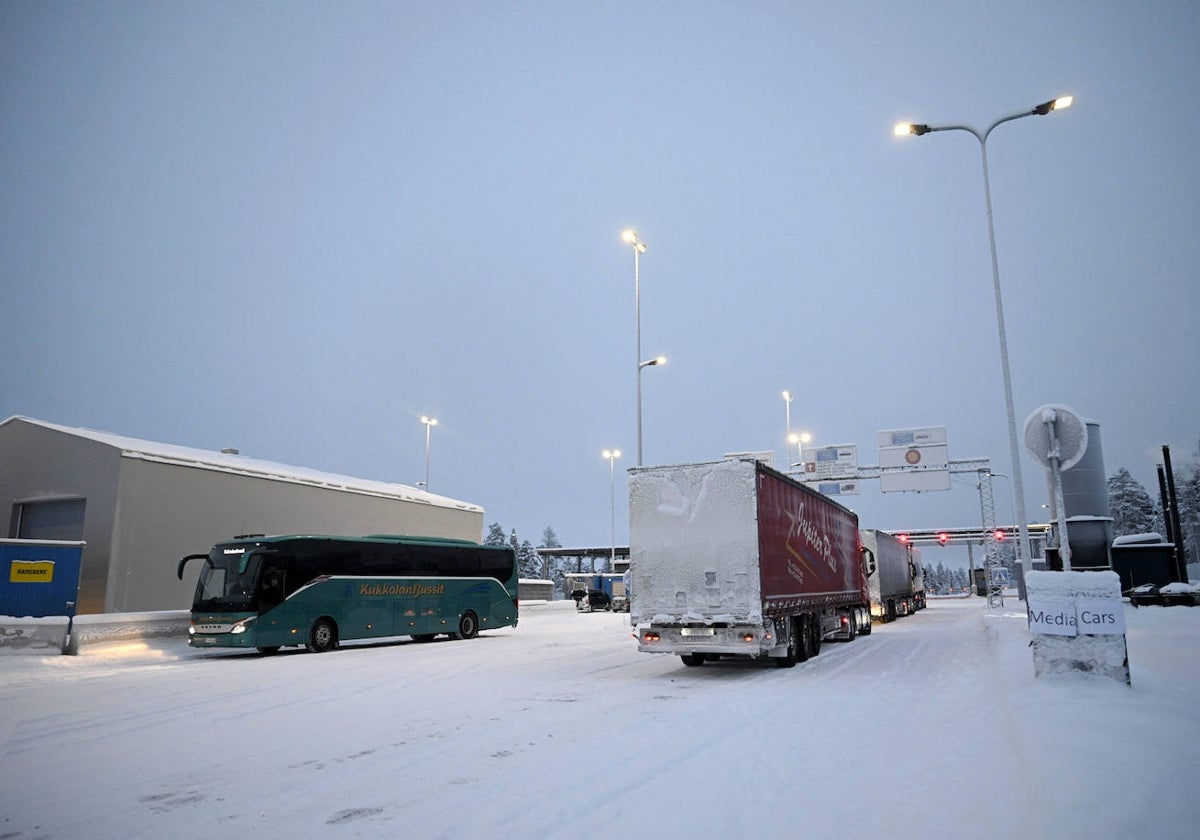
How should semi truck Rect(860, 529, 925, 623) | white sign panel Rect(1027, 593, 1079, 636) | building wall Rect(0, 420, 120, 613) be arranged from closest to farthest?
white sign panel Rect(1027, 593, 1079, 636), building wall Rect(0, 420, 120, 613), semi truck Rect(860, 529, 925, 623)


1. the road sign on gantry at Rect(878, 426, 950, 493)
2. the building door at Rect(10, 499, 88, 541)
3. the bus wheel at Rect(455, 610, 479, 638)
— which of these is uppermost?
the road sign on gantry at Rect(878, 426, 950, 493)

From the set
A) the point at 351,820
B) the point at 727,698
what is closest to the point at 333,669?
the point at 727,698

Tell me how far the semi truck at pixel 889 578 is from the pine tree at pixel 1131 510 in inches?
2589

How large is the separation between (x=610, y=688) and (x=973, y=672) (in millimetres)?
6411

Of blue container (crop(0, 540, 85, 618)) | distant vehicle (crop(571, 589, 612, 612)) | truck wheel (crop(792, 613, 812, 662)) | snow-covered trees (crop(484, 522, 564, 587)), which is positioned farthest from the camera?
snow-covered trees (crop(484, 522, 564, 587))

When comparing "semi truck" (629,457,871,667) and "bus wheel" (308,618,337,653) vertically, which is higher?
"semi truck" (629,457,871,667)

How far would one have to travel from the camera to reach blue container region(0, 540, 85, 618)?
2056cm

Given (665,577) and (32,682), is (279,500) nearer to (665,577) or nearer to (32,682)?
(32,682)

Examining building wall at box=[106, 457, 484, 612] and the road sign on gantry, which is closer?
building wall at box=[106, 457, 484, 612]

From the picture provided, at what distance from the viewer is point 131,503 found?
27.6 m

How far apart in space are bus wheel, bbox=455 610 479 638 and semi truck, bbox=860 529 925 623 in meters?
15.0

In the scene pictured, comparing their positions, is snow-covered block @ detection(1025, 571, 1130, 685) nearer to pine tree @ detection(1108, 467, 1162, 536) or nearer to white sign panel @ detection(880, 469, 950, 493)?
white sign panel @ detection(880, 469, 950, 493)

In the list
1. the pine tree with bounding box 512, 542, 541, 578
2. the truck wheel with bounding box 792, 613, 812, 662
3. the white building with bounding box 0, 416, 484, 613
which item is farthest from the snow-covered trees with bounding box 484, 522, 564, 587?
the truck wheel with bounding box 792, 613, 812, 662

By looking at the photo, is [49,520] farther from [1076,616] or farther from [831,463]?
[831,463]
